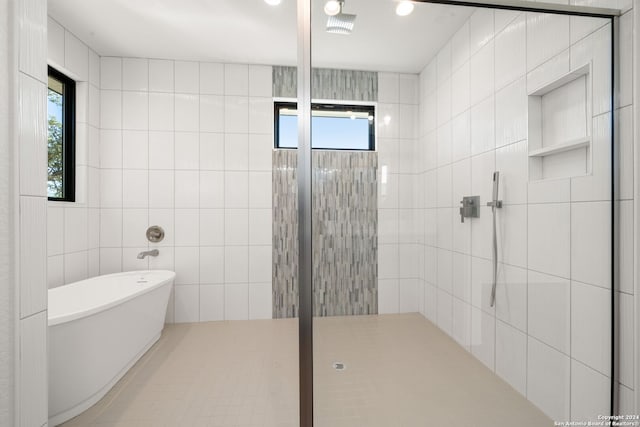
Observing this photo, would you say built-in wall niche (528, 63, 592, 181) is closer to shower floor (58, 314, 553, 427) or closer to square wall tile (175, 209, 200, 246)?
shower floor (58, 314, 553, 427)

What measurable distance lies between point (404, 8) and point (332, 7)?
31 centimetres

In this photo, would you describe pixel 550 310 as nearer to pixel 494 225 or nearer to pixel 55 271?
pixel 494 225

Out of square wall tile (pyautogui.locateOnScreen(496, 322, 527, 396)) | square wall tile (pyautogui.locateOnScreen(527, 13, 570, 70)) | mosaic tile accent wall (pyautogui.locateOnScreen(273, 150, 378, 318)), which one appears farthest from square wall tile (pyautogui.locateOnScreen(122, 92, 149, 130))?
square wall tile (pyautogui.locateOnScreen(496, 322, 527, 396))

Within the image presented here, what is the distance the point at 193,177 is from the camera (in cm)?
287

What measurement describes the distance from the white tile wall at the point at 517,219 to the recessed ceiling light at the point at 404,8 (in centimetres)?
24

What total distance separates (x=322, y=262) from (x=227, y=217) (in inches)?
76.8

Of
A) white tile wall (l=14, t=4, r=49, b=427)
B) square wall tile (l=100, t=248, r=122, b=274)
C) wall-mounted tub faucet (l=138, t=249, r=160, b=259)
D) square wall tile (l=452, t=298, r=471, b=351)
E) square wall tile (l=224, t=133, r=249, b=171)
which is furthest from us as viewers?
square wall tile (l=224, t=133, r=249, b=171)

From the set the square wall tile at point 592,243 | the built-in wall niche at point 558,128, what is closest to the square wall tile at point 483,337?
the square wall tile at point 592,243

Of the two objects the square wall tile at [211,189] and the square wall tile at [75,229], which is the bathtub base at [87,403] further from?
the square wall tile at [211,189]

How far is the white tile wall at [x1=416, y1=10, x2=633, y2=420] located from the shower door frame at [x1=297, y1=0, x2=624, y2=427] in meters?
0.03

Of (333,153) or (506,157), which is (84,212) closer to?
(333,153)

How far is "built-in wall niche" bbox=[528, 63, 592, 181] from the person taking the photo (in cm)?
122

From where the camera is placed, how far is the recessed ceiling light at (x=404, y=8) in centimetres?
121

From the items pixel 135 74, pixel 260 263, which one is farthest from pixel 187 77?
pixel 260 263
